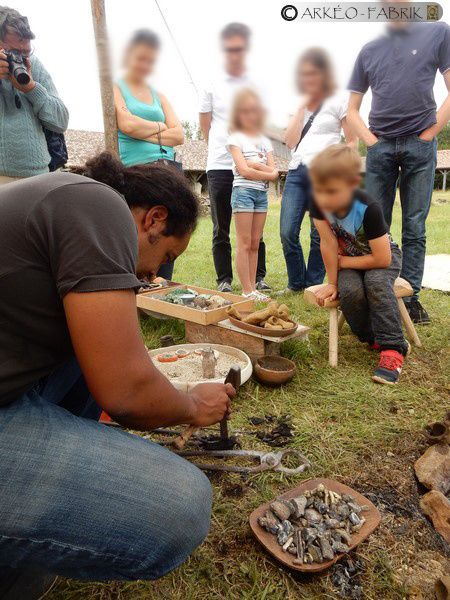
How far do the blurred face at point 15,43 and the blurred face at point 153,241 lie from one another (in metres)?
1.85

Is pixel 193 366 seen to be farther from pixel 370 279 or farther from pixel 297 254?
pixel 297 254

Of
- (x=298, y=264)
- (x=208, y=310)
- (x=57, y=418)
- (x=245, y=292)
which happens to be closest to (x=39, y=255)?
(x=57, y=418)

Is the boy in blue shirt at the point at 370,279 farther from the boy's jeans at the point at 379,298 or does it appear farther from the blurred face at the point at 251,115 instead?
the blurred face at the point at 251,115

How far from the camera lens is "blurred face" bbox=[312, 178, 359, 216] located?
930 mm

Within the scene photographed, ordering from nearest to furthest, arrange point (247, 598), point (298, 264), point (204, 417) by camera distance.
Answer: point (247, 598) → point (204, 417) → point (298, 264)

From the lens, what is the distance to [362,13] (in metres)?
0.84

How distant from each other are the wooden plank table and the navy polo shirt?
1.88 meters

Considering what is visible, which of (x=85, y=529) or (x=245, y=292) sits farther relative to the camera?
(x=245, y=292)

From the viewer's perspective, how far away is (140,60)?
Answer: 1.10 metres

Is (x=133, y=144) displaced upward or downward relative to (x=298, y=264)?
upward

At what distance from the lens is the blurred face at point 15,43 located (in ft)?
8.18

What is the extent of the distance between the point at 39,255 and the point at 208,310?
1934 mm

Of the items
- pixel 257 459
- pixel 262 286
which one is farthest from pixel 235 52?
pixel 262 286

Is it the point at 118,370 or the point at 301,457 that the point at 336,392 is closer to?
the point at 301,457
